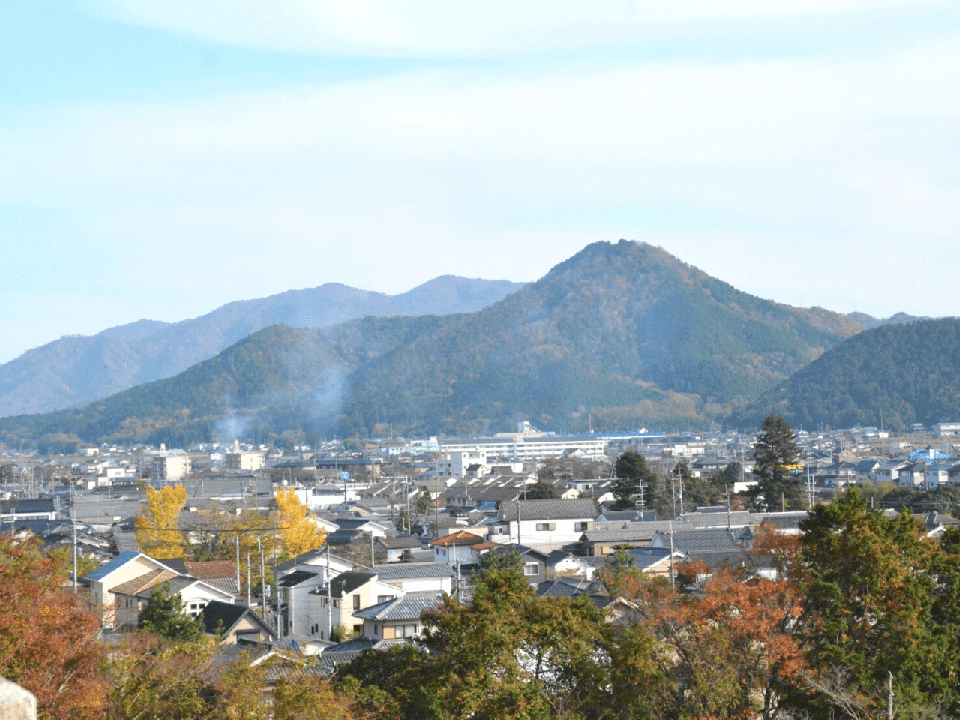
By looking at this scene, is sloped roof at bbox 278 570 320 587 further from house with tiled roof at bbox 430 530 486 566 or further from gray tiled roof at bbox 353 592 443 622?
house with tiled roof at bbox 430 530 486 566

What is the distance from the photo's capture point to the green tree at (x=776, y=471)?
108 ft

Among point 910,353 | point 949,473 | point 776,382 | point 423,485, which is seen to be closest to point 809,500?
point 949,473

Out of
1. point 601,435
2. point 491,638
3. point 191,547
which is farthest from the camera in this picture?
point 601,435

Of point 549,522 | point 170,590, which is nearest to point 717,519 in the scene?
point 549,522

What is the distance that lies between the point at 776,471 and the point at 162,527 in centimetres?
1810

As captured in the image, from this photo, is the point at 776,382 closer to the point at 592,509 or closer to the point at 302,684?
the point at 592,509

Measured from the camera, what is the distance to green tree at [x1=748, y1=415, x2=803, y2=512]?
108 ft

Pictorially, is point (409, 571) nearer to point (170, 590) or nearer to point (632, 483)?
point (170, 590)

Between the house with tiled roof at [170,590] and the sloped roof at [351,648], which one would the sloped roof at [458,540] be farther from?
the sloped roof at [351,648]

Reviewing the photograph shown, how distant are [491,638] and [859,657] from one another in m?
3.22

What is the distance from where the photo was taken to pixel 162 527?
25406 millimetres

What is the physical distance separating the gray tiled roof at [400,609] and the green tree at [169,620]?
7.84ft

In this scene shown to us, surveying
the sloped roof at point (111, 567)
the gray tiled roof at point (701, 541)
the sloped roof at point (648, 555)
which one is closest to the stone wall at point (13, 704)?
the sloped roof at point (111, 567)

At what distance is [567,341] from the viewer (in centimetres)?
14850
